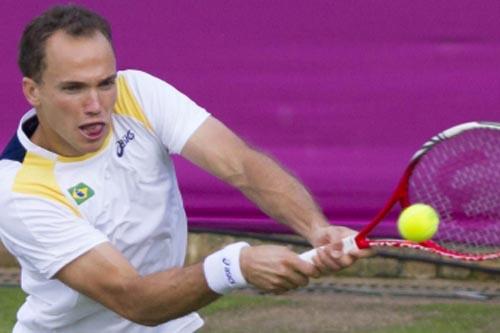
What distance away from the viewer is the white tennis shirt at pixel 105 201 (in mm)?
4699

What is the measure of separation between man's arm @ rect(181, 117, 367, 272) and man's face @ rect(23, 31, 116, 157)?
1.03 ft

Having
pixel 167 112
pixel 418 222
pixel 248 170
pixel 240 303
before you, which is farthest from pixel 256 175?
pixel 240 303

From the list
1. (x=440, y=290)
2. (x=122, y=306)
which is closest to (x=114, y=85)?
(x=122, y=306)

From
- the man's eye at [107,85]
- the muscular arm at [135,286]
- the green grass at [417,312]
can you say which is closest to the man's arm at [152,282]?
the muscular arm at [135,286]

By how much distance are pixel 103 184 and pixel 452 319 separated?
258cm

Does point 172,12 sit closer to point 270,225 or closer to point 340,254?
point 270,225

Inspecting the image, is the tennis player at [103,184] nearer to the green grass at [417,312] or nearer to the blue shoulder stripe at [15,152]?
the blue shoulder stripe at [15,152]

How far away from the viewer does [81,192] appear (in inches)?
188

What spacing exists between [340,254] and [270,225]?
10.1 ft

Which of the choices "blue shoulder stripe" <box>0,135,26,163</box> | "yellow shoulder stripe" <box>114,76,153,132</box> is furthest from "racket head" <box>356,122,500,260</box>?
"blue shoulder stripe" <box>0,135,26,163</box>

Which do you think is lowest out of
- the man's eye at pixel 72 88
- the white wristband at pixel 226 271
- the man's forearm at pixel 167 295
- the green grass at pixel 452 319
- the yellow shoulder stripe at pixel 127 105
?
the green grass at pixel 452 319

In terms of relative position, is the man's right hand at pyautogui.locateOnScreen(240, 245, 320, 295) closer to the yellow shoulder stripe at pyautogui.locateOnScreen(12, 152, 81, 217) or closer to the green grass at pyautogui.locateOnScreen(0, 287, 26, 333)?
the yellow shoulder stripe at pyautogui.locateOnScreen(12, 152, 81, 217)

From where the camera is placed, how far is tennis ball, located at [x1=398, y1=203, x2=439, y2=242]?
4359 millimetres

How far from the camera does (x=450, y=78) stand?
7.00m
